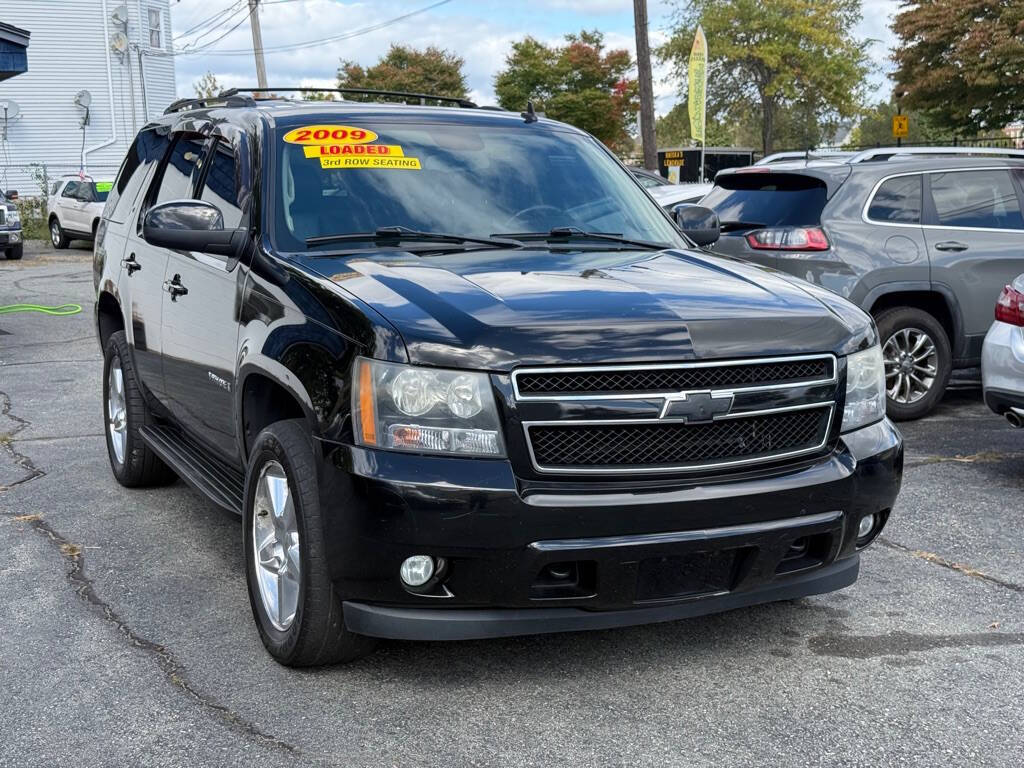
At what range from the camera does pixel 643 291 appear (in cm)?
382

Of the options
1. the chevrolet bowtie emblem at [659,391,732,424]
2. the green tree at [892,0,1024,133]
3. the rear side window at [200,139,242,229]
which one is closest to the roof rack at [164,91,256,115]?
the rear side window at [200,139,242,229]

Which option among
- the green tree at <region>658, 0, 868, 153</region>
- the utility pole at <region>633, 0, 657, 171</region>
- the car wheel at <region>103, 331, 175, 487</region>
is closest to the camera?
the car wheel at <region>103, 331, 175, 487</region>

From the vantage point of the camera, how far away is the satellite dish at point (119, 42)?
41.4m

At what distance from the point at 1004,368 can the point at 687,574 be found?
3506 mm

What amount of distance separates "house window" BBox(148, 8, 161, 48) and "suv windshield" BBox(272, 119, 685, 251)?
42290 millimetres

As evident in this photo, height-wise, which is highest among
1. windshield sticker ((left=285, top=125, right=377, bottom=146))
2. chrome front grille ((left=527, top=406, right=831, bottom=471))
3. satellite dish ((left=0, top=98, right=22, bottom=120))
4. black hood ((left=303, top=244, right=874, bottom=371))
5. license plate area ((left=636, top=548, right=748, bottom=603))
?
satellite dish ((left=0, top=98, right=22, bottom=120))

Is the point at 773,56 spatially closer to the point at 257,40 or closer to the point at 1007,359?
the point at 257,40

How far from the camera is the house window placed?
4372 centimetres

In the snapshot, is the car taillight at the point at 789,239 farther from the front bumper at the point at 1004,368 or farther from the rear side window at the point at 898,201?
the front bumper at the point at 1004,368

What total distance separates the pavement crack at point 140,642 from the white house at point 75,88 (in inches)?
1506

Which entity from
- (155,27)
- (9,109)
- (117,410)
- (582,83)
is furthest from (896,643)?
(582,83)

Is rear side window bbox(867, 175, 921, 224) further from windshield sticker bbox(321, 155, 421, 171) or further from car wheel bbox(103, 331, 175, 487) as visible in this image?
car wheel bbox(103, 331, 175, 487)

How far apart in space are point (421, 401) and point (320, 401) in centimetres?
37

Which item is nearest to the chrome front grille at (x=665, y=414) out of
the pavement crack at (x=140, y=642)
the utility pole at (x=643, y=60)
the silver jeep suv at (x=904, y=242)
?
the pavement crack at (x=140, y=642)
